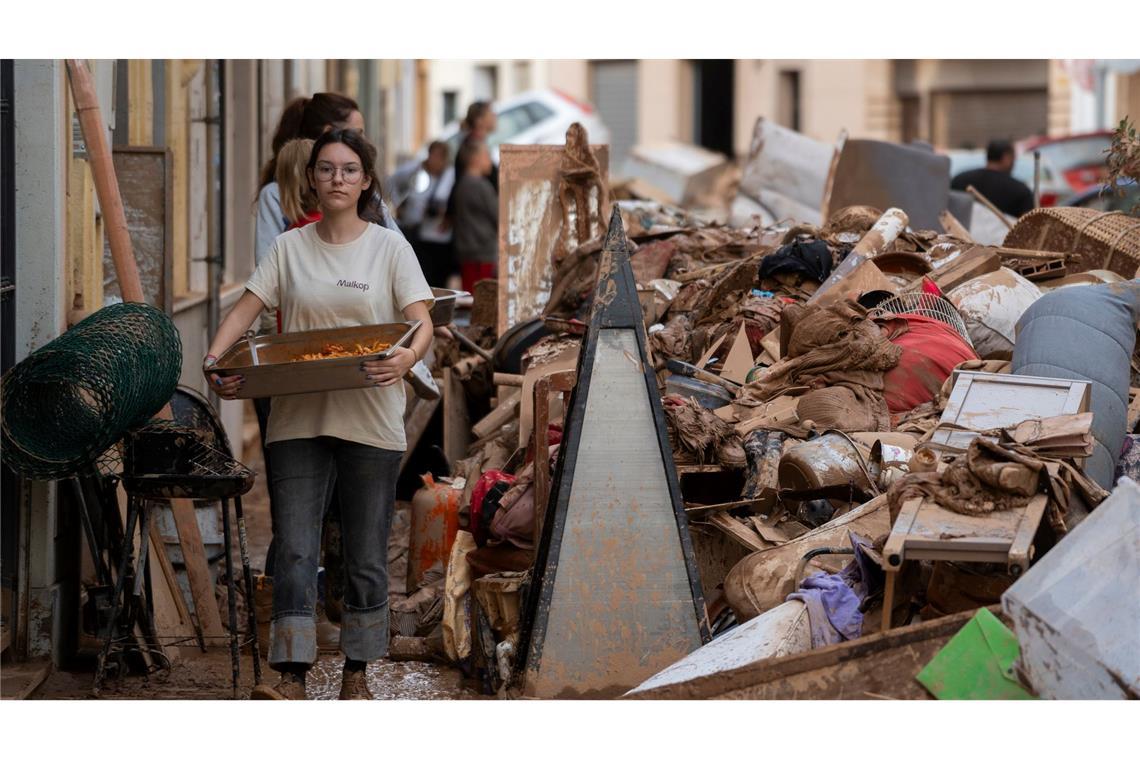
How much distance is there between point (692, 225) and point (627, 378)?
5765 millimetres

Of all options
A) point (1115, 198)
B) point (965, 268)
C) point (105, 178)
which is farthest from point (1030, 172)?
point (105, 178)

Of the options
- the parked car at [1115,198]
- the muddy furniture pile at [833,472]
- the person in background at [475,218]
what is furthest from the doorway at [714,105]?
the muddy furniture pile at [833,472]

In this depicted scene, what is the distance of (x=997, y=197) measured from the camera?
44.9 feet

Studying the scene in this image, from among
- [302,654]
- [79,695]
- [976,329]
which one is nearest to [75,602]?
[79,695]

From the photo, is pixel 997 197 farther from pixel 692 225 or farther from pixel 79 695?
pixel 79 695

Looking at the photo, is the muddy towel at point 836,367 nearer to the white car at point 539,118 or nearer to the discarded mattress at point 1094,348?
the discarded mattress at point 1094,348

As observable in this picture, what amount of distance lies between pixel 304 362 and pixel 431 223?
430 inches

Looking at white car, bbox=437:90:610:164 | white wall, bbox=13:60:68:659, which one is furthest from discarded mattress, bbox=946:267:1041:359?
white car, bbox=437:90:610:164

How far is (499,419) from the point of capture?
7.39m

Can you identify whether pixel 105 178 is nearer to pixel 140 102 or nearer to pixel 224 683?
pixel 224 683

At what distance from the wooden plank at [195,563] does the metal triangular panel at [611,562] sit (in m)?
1.63

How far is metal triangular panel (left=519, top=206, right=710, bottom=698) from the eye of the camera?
500cm

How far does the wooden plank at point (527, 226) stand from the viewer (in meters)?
8.65

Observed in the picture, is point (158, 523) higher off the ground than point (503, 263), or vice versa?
point (503, 263)
